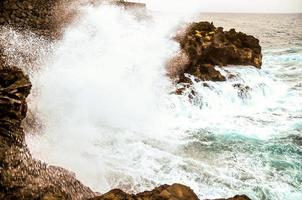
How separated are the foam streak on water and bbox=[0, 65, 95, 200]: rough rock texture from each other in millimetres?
1663

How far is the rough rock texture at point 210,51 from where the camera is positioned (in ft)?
49.4

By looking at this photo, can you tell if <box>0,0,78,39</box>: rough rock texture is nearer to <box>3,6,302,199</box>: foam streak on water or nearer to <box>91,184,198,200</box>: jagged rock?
<box>3,6,302,199</box>: foam streak on water

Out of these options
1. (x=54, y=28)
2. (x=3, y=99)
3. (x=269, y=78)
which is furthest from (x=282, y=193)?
(x=269, y=78)

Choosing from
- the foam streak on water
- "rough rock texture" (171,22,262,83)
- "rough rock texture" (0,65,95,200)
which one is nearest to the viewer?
"rough rock texture" (0,65,95,200)

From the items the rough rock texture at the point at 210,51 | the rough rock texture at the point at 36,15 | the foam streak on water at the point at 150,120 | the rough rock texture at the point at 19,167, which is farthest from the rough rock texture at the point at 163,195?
the rough rock texture at the point at 210,51

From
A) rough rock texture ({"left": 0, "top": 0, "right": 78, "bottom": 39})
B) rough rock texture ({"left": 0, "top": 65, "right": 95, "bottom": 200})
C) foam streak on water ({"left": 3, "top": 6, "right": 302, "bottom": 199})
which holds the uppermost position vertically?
rough rock texture ({"left": 0, "top": 0, "right": 78, "bottom": 39})

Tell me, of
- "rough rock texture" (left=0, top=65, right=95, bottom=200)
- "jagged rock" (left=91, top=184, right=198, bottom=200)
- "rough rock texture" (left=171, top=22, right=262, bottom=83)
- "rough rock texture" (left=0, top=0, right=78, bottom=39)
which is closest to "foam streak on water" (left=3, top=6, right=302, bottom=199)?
"rough rock texture" (left=0, top=0, right=78, bottom=39)

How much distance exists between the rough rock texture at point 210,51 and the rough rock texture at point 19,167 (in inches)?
374

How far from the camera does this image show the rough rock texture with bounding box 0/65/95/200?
446 centimetres

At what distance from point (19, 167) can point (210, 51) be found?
1322cm

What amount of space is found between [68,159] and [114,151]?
126 centimetres

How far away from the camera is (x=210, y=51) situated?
655 inches

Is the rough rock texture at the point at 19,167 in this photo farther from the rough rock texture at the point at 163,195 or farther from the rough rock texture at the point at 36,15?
the rough rock texture at the point at 36,15

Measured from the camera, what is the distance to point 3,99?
16.2 feet
